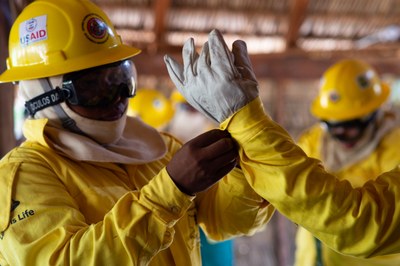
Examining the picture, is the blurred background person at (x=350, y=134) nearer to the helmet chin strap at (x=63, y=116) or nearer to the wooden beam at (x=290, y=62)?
the wooden beam at (x=290, y=62)

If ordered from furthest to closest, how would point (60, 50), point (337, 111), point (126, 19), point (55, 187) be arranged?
point (126, 19) → point (337, 111) → point (60, 50) → point (55, 187)

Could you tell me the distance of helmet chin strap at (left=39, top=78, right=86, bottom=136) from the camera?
6.92 feet

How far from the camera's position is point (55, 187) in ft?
6.17

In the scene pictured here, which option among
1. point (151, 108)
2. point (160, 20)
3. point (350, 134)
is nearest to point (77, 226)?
point (350, 134)

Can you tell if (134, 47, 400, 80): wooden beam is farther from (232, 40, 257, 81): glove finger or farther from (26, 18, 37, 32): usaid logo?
(232, 40, 257, 81): glove finger

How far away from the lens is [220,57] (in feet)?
5.47

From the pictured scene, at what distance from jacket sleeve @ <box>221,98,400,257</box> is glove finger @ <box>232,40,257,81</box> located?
9 cm

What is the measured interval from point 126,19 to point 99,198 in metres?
4.43

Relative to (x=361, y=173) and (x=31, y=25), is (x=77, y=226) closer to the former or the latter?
(x=31, y=25)

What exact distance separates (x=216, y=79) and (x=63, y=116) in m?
0.74

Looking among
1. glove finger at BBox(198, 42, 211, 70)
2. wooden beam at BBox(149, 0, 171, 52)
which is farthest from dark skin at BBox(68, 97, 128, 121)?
wooden beam at BBox(149, 0, 171, 52)

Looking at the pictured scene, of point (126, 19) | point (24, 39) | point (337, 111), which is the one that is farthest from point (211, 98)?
point (126, 19)

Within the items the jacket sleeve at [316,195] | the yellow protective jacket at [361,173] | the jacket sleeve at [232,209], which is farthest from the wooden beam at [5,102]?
the jacket sleeve at [316,195]

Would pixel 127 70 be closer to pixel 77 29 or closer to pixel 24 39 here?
pixel 77 29
